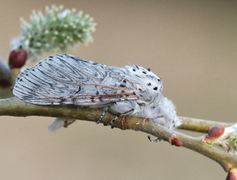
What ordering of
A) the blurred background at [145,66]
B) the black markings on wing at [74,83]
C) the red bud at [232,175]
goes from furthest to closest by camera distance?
the blurred background at [145,66], the black markings on wing at [74,83], the red bud at [232,175]

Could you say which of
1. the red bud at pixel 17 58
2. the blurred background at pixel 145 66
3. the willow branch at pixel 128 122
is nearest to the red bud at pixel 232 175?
the willow branch at pixel 128 122

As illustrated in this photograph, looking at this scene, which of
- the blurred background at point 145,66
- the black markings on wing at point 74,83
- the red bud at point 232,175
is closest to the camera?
the red bud at point 232,175

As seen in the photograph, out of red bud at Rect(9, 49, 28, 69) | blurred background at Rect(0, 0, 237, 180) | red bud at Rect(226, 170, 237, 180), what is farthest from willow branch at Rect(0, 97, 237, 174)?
blurred background at Rect(0, 0, 237, 180)

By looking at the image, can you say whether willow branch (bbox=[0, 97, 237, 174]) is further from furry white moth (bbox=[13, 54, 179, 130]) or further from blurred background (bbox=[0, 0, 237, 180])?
blurred background (bbox=[0, 0, 237, 180])

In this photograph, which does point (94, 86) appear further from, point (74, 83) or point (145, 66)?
point (145, 66)

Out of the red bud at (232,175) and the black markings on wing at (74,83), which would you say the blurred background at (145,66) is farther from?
the red bud at (232,175)

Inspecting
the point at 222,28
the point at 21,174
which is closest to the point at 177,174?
the point at 21,174

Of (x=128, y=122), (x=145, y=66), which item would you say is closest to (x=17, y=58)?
(x=128, y=122)
